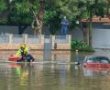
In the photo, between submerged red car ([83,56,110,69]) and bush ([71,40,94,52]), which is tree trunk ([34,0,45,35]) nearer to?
bush ([71,40,94,52])

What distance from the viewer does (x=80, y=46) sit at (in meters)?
60.9

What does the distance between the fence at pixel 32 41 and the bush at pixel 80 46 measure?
1315 millimetres

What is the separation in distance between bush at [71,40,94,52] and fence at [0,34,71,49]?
1315 mm

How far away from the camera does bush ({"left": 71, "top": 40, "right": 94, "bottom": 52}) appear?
5986 centimetres

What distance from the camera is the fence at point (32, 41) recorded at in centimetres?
5744

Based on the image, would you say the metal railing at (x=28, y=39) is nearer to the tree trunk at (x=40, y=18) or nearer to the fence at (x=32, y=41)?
the fence at (x=32, y=41)

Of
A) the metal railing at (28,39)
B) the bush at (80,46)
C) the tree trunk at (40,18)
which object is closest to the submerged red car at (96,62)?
the metal railing at (28,39)

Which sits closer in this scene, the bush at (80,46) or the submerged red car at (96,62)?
the submerged red car at (96,62)

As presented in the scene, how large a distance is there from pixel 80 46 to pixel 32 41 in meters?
5.17

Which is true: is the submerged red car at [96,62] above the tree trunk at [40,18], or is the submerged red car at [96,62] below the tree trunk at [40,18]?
below

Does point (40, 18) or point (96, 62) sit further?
point (40, 18)

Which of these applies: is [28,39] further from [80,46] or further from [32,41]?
[80,46]

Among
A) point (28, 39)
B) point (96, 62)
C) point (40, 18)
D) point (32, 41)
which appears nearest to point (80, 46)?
point (40, 18)

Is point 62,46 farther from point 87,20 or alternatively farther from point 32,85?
point 32,85
